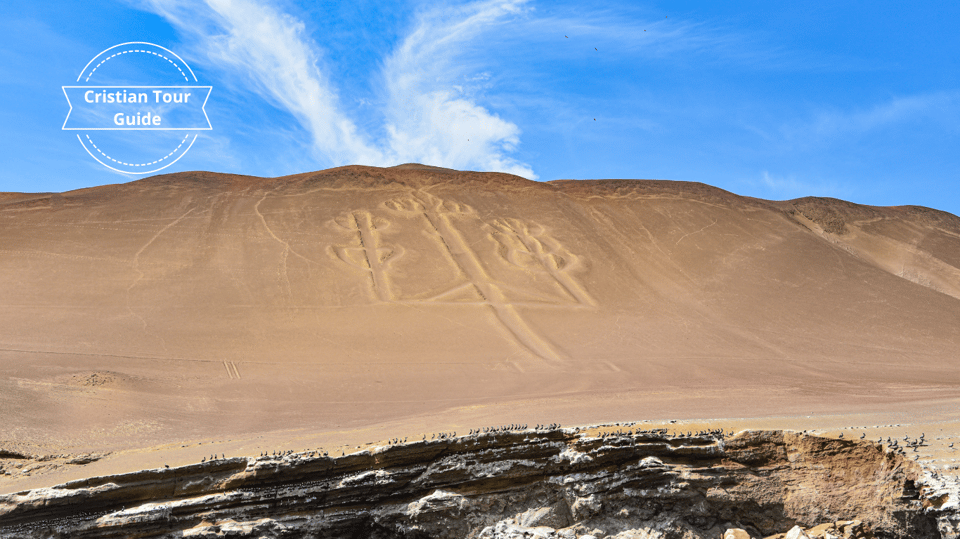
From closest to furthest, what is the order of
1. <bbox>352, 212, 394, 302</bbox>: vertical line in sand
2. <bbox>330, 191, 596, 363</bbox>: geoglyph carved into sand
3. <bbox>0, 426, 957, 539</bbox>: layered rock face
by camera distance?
1. <bbox>0, 426, 957, 539</bbox>: layered rock face
2. <bbox>330, 191, 596, 363</bbox>: geoglyph carved into sand
3. <bbox>352, 212, 394, 302</bbox>: vertical line in sand

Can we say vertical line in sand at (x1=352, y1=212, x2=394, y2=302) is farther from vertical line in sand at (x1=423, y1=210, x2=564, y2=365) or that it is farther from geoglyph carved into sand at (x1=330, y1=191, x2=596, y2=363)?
vertical line in sand at (x1=423, y1=210, x2=564, y2=365)

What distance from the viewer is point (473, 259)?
23297 millimetres

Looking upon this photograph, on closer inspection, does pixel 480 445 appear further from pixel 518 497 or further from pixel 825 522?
pixel 825 522

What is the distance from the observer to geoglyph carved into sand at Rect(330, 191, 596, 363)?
786 inches

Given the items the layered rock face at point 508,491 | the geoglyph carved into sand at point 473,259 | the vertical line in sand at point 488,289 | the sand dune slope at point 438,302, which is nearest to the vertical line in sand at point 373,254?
the geoglyph carved into sand at point 473,259

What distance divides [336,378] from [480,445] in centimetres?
895

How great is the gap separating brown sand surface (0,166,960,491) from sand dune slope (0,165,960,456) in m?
0.11

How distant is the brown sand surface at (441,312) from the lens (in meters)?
10.2

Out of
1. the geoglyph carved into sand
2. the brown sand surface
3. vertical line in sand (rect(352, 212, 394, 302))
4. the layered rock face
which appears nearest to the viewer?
the layered rock face

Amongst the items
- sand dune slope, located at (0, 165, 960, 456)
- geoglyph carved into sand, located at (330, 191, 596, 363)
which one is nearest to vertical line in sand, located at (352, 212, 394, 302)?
geoglyph carved into sand, located at (330, 191, 596, 363)

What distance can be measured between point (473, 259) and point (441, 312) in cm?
461

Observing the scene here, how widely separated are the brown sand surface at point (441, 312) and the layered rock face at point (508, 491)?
0.81 metres

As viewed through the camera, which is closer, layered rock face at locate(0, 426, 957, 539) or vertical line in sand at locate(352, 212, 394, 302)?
layered rock face at locate(0, 426, 957, 539)

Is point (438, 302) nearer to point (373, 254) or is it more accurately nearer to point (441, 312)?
point (441, 312)
